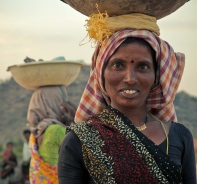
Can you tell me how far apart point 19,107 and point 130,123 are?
2732cm

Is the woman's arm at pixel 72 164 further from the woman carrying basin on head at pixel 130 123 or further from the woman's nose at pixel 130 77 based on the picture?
the woman's nose at pixel 130 77

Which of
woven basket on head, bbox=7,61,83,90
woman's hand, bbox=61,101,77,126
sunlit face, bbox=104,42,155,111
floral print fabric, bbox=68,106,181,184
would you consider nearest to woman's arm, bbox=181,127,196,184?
floral print fabric, bbox=68,106,181,184

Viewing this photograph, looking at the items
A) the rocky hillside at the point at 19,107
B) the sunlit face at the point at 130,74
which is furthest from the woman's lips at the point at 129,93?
the rocky hillside at the point at 19,107

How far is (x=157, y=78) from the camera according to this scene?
2811 mm

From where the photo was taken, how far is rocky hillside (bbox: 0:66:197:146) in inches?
1095

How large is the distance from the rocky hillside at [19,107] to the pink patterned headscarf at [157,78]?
23.0 m

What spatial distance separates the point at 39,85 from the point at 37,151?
3.76 ft

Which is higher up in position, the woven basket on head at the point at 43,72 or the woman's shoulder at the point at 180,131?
the woman's shoulder at the point at 180,131

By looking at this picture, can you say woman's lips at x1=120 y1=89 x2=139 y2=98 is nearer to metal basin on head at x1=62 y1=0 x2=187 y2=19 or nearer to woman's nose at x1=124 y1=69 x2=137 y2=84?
woman's nose at x1=124 y1=69 x2=137 y2=84

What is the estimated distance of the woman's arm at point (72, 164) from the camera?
8.56 ft

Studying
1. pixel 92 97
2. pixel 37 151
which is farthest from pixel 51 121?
pixel 92 97

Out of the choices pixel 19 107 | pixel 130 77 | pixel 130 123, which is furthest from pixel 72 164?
pixel 19 107

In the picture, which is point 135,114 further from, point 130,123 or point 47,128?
point 47,128

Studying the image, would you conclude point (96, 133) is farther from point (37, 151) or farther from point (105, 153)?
point (37, 151)
